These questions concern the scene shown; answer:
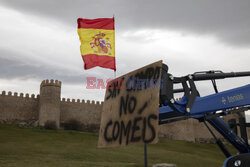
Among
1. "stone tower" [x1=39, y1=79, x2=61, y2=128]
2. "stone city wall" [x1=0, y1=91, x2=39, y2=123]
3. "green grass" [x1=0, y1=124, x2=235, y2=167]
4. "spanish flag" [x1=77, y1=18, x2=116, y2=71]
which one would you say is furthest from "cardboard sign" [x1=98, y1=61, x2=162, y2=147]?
"stone city wall" [x1=0, y1=91, x2=39, y2=123]

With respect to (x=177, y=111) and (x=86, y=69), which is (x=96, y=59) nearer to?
(x=86, y=69)

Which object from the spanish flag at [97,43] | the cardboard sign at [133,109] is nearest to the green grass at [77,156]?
the spanish flag at [97,43]

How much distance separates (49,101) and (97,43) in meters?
28.9

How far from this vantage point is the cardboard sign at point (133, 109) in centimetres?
348

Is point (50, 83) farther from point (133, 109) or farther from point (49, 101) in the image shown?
point (133, 109)

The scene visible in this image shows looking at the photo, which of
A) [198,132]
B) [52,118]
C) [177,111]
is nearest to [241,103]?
[177,111]

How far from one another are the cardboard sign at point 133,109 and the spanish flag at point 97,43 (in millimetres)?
5076

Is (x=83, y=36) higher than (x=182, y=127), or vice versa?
(x=83, y=36)

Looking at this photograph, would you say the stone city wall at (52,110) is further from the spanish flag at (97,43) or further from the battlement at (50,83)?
the spanish flag at (97,43)

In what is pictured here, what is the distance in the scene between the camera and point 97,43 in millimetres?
9750

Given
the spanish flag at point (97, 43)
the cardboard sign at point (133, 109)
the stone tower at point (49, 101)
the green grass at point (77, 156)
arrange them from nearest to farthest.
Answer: the cardboard sign at point (133, 109) < the spanish flag at point (97, 43) < the green grass at point (77, 156) < the stone tower at point (49, 101)

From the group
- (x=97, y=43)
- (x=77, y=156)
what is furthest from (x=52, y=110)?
(x=97, y=43)

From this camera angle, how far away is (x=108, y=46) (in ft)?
32.5

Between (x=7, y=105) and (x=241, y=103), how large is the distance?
37319 millimetres
